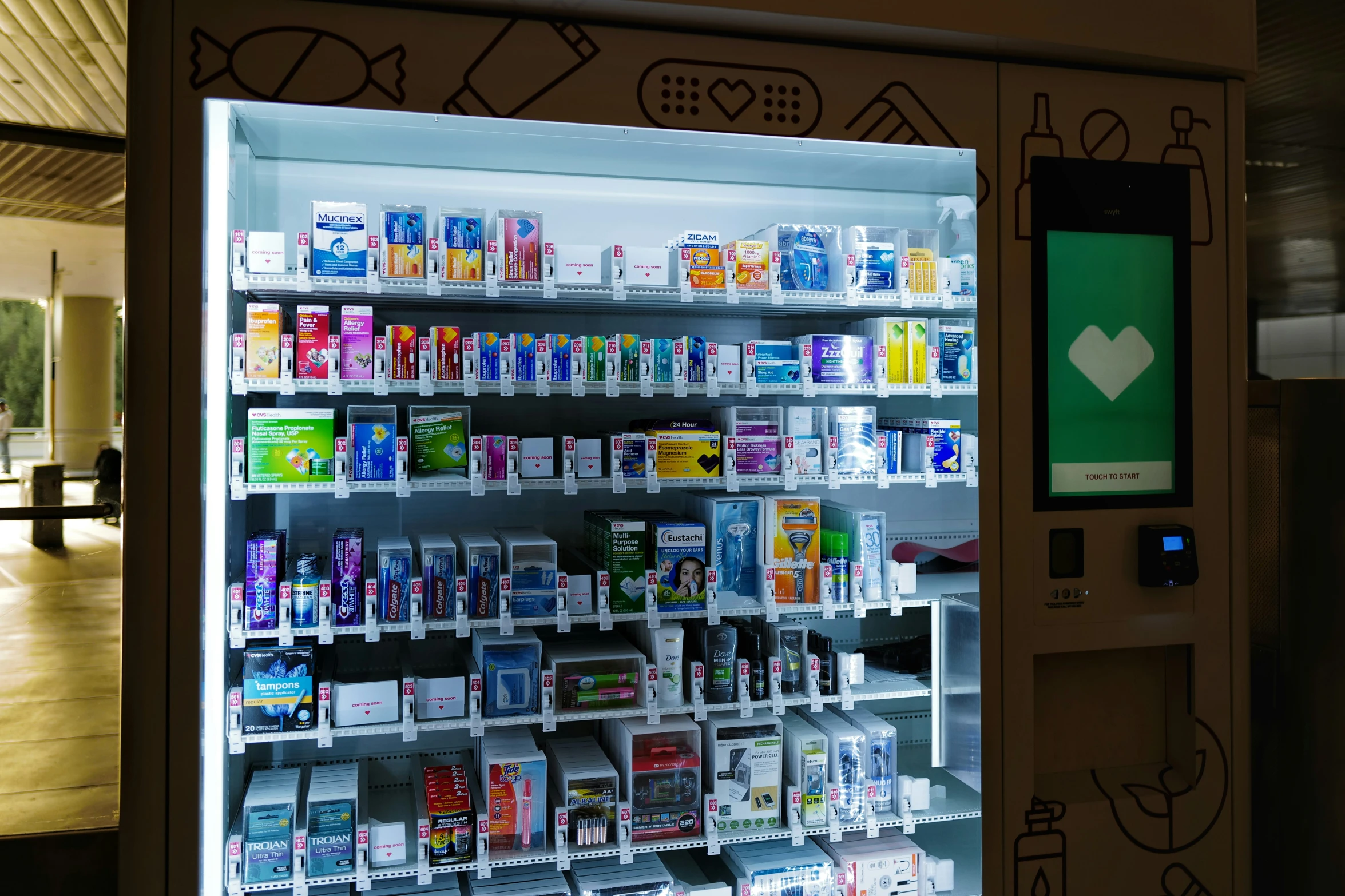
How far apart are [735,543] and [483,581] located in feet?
2.44

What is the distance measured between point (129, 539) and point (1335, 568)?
3369 mm

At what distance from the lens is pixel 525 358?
2342 millimetres

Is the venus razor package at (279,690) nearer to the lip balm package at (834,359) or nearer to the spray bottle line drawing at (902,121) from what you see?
the lip balm package at (834,359)

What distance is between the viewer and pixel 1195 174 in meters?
2.33

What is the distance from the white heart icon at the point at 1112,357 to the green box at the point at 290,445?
198 centimetres

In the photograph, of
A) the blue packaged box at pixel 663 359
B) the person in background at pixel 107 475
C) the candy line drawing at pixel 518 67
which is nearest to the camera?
the candy line drawing at pixel 518 67

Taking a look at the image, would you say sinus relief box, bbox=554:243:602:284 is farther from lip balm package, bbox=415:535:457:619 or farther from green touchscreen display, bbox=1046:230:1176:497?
green touchscreen display, bbox=1046:230:1176:497

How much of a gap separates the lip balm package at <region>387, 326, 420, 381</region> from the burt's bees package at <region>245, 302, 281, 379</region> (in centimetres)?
28

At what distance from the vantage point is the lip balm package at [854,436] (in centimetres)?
257

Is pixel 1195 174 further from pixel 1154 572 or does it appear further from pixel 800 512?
pixel 800 512

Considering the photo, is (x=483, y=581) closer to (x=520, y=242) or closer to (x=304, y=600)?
(x=304, y=600)

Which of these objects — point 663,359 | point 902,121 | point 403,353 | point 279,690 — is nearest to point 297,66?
point 403,353

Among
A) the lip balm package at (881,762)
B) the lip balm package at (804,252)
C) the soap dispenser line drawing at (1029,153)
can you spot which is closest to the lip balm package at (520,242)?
the lip balm package at (804,252)

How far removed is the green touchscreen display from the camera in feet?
7.34
